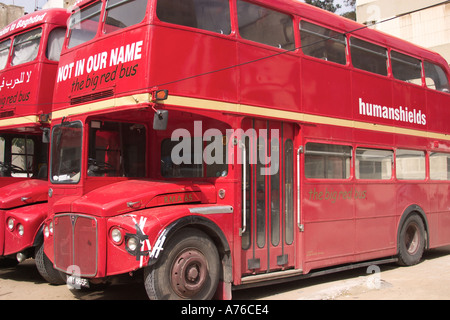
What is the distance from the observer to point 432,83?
1013 centimetres

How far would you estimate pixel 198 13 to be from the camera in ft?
19.5

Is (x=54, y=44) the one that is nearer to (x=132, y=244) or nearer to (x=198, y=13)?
(x=198, y=13)

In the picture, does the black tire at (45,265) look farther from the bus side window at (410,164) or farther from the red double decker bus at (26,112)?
the bus side window at (410,164)

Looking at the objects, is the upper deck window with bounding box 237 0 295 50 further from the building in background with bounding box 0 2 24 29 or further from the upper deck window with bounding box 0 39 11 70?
the building in background with bounding box 0 2 24 29

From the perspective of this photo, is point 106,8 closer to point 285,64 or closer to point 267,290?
point 285,64

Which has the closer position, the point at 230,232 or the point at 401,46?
the point at 230,232

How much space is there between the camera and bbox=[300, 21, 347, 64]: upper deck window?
24.2ft

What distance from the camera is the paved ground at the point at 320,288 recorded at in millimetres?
6641

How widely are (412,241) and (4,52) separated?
9134mm

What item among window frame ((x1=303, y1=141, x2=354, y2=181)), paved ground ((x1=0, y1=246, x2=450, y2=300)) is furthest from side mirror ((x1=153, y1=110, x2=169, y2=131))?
window frame ((x1=303, y1=141, x2=354, y2=181))

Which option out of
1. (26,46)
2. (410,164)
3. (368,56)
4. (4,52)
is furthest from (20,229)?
(410,164)

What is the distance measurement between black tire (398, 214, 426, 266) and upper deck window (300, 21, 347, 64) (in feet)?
11.9
